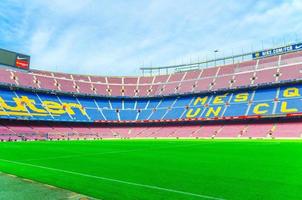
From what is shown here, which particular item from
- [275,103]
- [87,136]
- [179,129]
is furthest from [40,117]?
[275,103]

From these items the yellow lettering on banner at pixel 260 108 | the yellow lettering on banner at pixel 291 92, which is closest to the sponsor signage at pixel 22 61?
the yellow lettering on banner at pixel 260 108

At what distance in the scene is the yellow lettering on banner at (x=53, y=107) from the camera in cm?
6556

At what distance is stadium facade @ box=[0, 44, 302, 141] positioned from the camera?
55281 mm

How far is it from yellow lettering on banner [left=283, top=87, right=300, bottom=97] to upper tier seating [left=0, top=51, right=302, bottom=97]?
2610mm

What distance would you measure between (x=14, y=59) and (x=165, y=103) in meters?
44.3

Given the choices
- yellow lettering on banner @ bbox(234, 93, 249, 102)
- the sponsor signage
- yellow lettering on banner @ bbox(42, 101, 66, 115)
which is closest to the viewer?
yellow lettering on banner @ bbox(234, 93, 249, 102)

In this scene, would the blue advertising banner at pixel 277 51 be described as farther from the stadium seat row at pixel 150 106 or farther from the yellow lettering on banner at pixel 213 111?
the yellow lettering on banner at pixel 213 111

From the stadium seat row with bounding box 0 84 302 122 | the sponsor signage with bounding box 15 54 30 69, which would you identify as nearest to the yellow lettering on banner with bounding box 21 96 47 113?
the stadium seat row with bounding box 0 84 302 122

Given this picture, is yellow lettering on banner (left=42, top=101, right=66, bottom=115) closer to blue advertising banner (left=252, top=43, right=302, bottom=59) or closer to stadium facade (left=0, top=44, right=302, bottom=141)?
stadium facade (left=0, top=44, right=302, bottom=141)

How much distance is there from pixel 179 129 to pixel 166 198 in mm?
58420

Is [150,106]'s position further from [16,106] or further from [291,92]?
[291,92]

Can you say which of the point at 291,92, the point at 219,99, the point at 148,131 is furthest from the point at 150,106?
the point at 291,92

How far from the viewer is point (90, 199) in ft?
22.6

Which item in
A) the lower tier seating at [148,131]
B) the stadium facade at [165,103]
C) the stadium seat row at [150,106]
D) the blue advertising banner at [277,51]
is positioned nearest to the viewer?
the lower tier seating at [148,131]
